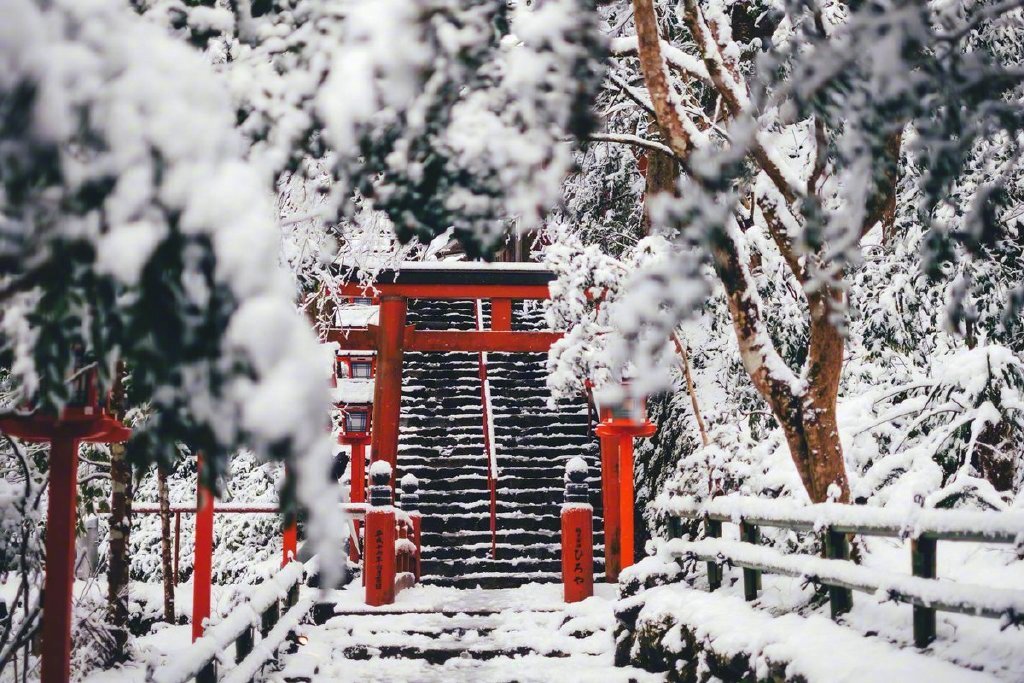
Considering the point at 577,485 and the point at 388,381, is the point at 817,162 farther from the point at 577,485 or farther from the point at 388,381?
the point at 388,381

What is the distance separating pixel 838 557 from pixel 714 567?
2.19 metres

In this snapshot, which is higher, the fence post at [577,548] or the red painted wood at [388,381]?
the red painted wood at [388,381]

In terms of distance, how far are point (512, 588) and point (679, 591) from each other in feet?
16.8

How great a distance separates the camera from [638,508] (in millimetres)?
13914

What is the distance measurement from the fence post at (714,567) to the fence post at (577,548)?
9.45 feet

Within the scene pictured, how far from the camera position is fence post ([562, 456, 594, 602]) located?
385 inches

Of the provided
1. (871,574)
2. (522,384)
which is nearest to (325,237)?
(871,574)

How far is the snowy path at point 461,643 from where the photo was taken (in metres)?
7.11

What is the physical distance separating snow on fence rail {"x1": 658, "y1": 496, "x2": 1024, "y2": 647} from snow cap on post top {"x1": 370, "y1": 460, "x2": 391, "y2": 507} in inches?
172

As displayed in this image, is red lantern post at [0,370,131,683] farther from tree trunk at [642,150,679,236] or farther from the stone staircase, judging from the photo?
tree trunk at [642,150,679,236]

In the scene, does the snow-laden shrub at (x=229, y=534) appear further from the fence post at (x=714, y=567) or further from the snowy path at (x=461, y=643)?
the fence post at (x=714, y=567)

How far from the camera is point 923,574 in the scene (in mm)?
4020

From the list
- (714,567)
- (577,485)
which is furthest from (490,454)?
(714,567)

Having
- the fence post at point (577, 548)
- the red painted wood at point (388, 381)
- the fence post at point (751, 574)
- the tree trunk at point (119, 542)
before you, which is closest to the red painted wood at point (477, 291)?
the red painted wood at point (388, 381)
